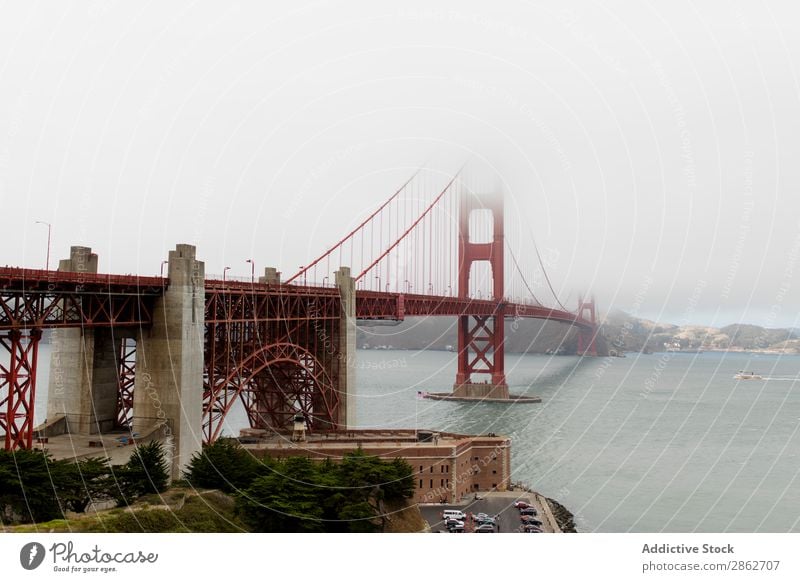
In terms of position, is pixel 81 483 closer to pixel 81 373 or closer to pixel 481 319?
pixel 81 373

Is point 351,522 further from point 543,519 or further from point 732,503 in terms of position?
point 732,503

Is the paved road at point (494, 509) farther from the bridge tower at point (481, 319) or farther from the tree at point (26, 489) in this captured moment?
the bridge tower at point (481, 319)

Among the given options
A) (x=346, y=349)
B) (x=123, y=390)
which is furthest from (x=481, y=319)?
(x=123, y=390)

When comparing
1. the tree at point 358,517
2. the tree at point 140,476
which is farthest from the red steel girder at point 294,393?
the tree at point 358,517

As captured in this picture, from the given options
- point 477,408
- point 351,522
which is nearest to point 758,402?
point 477,408

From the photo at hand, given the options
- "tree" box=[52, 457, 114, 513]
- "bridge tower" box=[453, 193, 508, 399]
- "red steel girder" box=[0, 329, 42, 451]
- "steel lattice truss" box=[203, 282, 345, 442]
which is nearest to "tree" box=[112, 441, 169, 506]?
"tree" box=[52, 457, 114, 513]

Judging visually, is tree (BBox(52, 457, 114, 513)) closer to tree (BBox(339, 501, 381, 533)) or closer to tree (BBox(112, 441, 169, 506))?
tree (BBox(112, 441, 169, 506))
